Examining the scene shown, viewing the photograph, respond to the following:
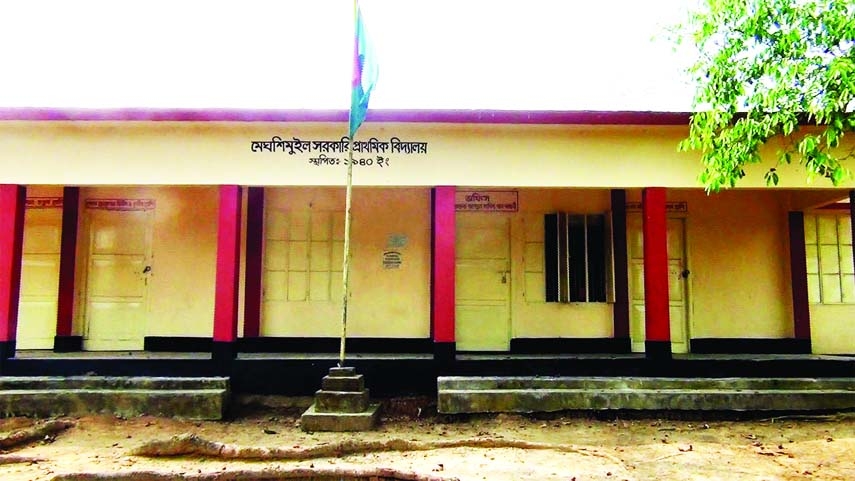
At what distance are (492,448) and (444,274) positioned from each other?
2.15m

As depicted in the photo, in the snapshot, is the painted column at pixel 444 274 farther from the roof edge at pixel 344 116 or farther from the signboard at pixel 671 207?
the signboard at pixel 671 207

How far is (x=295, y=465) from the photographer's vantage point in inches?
185

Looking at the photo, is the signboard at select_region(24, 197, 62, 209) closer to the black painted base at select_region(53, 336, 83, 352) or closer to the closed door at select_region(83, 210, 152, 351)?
the closed door at select_region(83, 210, 152, 351)

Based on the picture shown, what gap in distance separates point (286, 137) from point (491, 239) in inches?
122

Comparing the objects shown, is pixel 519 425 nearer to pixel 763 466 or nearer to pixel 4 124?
pixel 763 466

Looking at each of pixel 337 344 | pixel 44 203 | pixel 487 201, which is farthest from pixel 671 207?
pixel 44 203

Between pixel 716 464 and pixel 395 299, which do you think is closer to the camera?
pixel 716 464

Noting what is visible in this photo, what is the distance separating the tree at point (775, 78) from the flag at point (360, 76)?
3.21 m

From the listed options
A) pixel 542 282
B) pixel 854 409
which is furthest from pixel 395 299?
pixel 854 409

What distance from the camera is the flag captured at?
6305 millimetres

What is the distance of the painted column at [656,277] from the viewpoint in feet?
22.6

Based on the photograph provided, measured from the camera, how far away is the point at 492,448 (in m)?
5.35

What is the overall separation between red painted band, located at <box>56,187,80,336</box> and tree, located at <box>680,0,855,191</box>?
781cm

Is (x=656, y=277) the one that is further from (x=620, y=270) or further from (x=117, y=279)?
(x=117, y=279)
